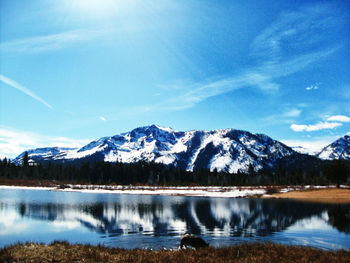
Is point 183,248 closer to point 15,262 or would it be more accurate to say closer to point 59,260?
point 59,260

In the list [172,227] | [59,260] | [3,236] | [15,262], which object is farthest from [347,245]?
[3,236]

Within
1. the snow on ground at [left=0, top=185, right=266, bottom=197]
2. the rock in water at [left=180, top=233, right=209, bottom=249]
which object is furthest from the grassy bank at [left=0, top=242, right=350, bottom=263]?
the snow on ground at [left=0, top=185, right=266, bottom=197]

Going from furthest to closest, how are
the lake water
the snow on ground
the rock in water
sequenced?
the snow on ground
the lake water
the rock in water

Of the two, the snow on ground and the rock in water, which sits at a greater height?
the rock in water

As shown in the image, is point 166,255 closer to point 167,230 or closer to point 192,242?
point 192,242

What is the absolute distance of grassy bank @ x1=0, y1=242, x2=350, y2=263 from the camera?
55.7 ft

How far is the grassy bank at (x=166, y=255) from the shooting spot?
17.0m

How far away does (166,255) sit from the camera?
1856 centimetres

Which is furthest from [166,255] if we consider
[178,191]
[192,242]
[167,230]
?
[178,191]

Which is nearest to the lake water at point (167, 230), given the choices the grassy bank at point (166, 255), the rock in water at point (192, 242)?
the rock in water at point (192, 242)

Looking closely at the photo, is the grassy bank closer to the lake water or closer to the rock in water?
the rock in water

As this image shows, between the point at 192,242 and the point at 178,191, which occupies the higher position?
the point at 192,242

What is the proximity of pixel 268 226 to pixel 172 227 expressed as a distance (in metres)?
12.9

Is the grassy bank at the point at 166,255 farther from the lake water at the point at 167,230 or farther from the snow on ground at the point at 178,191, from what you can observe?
the snow on ground at the point at 178,191
